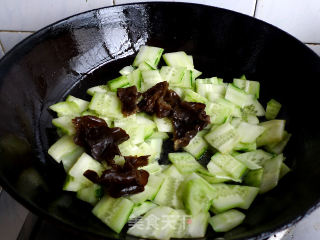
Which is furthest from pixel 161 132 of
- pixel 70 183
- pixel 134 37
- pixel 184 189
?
pixel 134 37

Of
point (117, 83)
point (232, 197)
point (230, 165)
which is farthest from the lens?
point (117, 83)

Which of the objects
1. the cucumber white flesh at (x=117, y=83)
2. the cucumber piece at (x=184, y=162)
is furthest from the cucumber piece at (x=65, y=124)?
the cucumber piece at (x=184, y=162)

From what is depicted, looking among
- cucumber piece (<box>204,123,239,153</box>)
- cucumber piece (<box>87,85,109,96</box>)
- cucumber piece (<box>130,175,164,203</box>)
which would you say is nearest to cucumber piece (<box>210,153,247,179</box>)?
cucumber piece (<box>204,123,239,153</box>)

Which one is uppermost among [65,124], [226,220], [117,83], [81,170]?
[117,83]

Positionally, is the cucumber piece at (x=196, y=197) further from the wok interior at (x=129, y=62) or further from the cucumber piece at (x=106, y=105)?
the cucumber piece at (x=106, y=105)

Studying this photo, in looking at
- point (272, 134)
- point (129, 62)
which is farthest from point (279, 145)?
point (129, 62)

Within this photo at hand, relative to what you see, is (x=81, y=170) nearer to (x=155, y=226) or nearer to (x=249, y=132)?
(x=155, y=226)

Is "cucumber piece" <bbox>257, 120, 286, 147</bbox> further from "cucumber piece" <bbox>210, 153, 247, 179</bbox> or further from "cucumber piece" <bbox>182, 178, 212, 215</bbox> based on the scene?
"cucumber piece" <bbox>182, 178, 212, 215</bbox>
